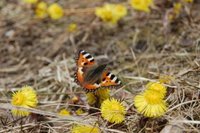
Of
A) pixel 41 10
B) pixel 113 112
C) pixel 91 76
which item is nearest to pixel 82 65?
pixel 91 76

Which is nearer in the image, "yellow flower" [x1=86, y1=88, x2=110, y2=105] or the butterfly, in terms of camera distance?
the butterfly

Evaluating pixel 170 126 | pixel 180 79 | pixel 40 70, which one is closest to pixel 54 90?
pixel 40 70

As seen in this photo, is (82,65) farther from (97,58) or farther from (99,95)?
(97,58)

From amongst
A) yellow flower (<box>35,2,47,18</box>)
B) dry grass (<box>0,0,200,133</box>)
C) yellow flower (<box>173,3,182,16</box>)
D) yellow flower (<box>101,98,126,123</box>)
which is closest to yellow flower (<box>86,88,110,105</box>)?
dry grass (<box>0,0,200,133</box>)

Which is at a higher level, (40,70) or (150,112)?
(150,112)

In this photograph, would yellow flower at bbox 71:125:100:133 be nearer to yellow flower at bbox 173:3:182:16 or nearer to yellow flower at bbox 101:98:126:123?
yellow flower at bbox 101:98:126:123

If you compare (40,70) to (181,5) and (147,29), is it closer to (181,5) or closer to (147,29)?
(147,29)
